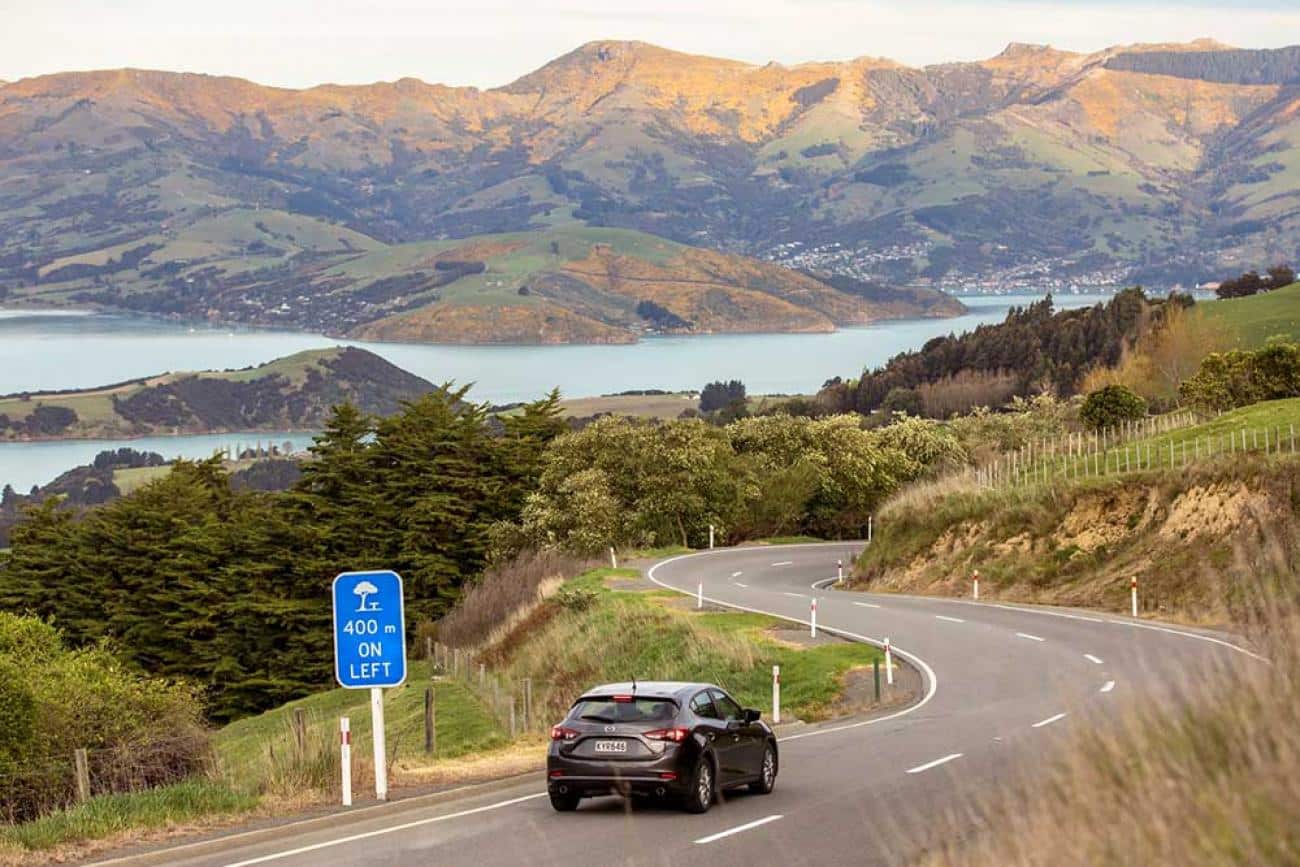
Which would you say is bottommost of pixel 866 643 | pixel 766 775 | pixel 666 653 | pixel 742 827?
pixel 666 653

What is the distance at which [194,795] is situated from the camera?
61.0 ft

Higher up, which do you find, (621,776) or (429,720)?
(621,776)

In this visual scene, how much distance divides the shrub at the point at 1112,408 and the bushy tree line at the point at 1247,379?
2.41m

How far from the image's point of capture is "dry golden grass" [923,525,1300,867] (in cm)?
635

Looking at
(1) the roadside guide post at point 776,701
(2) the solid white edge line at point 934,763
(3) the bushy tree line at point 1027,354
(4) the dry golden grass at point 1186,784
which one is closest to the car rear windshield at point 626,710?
(2) the solid white edge line at point 934,763

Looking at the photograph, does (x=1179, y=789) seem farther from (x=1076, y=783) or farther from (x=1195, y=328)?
(x=1195, y=328)

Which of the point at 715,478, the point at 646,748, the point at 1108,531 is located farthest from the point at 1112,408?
the point at 646,748

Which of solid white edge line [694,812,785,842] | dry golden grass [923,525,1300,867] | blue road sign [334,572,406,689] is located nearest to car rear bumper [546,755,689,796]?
solid white edge line [694,812,785,842]

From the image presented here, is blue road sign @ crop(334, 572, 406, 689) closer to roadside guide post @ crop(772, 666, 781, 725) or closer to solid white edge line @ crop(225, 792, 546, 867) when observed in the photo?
solid white edge line @ crop(225, 792, 546, 867)

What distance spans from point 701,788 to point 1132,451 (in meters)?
40.0

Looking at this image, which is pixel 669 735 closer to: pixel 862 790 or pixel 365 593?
pixel 862 790

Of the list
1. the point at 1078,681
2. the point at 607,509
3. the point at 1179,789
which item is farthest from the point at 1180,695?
the point at 607,509

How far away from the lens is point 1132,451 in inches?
2181

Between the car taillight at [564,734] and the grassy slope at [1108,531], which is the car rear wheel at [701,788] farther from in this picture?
the grassy slope at [1108,531]
